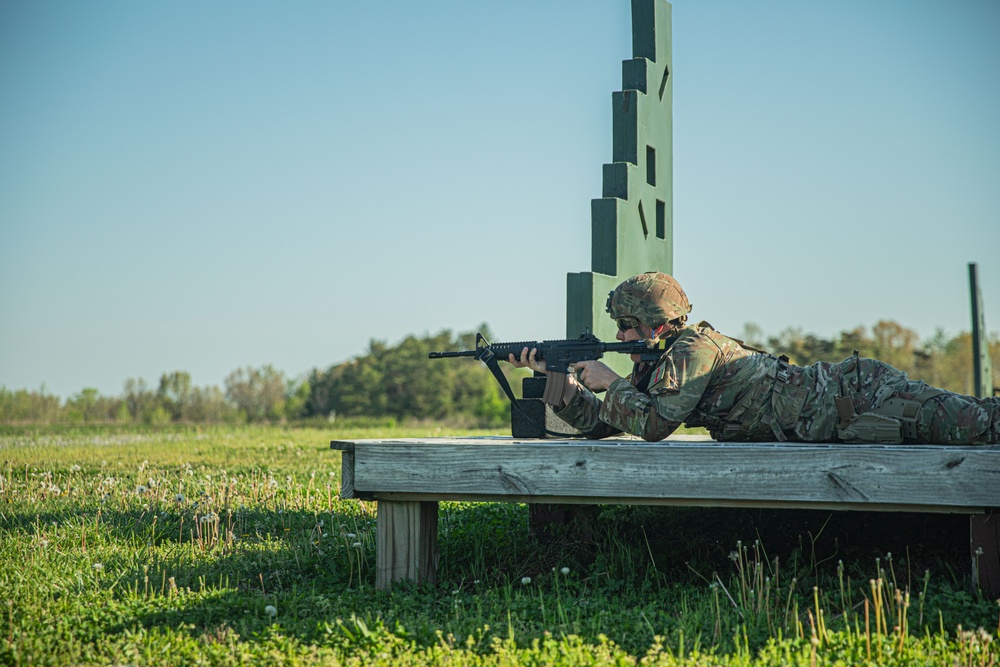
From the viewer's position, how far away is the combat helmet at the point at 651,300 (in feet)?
15.9

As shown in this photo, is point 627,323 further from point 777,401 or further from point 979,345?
point 979,345

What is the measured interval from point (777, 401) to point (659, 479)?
0.85 m

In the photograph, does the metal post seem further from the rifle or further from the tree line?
the rifle

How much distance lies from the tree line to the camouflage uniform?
54.2 ft

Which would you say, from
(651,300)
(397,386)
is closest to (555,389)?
(651,300)

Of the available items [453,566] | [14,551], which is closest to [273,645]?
[453,566]

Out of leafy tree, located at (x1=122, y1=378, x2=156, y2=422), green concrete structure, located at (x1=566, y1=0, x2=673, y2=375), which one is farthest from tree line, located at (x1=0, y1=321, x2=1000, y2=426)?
green concrete structure, located at (x1=566, y1=0, x2=673, y2=375)

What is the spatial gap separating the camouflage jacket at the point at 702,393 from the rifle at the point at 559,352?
265 mm

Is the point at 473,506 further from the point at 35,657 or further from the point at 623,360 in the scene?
the point at 35,657

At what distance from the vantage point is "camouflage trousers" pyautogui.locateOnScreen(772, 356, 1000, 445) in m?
4.29

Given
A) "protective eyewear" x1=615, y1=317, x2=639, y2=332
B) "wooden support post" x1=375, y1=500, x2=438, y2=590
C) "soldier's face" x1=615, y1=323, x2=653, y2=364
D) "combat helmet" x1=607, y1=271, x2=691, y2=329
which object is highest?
"combat helmet" x1=607, y1=271, x2=691, y2=329

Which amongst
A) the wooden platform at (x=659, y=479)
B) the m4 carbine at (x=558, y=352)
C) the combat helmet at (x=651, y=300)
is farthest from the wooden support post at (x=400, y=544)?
the combat helmet at (x=651, y=300)

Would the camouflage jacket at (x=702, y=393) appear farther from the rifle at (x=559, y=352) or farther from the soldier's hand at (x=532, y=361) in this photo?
the soldier's hand at (x=532, y=361)

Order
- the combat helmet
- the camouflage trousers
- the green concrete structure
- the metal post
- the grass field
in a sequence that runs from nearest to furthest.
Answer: the grass field, the camouflage trousers, the combat helmet, the green concrete structure, the metal post
